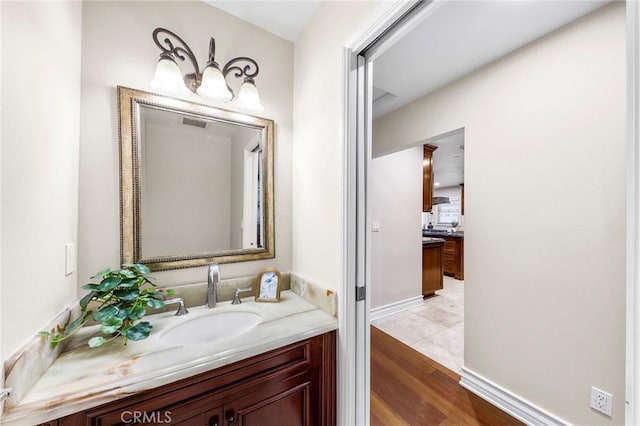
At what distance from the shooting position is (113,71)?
3.72ft

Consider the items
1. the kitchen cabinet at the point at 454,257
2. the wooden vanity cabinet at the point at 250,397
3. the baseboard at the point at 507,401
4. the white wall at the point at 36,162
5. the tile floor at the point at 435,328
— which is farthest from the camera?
the kitchen cabinet at the point at 454,257

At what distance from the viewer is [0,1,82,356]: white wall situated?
628 millimetres

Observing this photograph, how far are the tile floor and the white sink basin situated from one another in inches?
72.5

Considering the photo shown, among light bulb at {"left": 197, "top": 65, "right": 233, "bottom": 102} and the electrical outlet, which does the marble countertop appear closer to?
light bulb at {"left": 197, "top": 65, "right": 233, "bottom": 102}

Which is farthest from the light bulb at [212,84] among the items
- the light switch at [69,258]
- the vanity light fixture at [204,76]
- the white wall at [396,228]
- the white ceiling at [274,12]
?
the white wall at [396,228]

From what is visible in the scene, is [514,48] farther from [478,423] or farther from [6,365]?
[6,365]

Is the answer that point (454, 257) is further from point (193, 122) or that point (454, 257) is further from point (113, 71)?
point (113, 71)

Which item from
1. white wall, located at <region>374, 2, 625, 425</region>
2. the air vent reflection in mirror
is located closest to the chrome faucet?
the air vent reflection in mirror

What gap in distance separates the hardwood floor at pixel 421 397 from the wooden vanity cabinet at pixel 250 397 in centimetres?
71

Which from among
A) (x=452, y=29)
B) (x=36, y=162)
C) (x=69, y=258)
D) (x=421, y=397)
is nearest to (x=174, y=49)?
(x=36, y=162)

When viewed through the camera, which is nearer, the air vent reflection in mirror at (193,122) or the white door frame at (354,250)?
the white door frame at (354,250)

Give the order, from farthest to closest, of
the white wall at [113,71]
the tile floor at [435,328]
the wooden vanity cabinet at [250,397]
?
the tile floor at [435,328]
the white wall at [113,71]
the wooden vanity cabinet at [250,397]

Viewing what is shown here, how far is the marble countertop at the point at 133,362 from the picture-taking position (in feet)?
2.13

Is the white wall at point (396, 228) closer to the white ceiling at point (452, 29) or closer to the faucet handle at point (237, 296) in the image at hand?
the white ceiling at point (452, 29)
